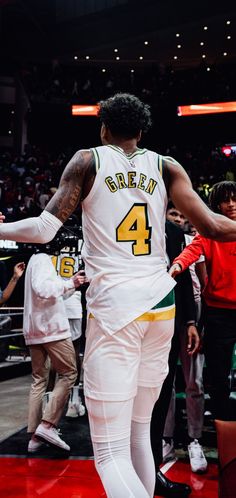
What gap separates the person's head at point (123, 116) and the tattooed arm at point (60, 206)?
0.16 meters

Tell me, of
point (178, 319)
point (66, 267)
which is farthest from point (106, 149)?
point (66, 267)

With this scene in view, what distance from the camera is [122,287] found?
2.03m

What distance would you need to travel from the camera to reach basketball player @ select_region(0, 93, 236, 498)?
6.54 feet

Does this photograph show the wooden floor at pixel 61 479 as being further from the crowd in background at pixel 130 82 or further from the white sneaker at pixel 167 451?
the crowd in background at pixel 130 82

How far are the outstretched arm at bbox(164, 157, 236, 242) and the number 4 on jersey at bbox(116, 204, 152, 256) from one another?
0.15 metres

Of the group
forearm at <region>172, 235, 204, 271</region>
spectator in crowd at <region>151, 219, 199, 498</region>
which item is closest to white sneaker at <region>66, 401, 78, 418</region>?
spectator in crowd at <region>151, 219, 199, 498</region>

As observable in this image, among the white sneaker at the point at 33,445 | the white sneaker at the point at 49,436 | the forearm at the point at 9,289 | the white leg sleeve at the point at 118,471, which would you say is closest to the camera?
the white leg sleeve at the point at 118,471

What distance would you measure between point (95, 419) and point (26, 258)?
26.6 feet

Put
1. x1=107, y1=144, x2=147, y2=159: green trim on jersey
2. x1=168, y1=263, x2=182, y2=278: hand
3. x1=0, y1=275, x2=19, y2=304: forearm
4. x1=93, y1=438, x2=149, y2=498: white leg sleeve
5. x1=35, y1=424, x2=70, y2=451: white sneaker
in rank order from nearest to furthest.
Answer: x1=93, y1=438, x2=149, y2=498: white leg sleeve → x1=107, y1=144, x2=147, y2=159: green trim on jersey → x1=168, y1=263, x2=182, y2=278: hand → x1=35, y1=424, x2=70, y2=451: white sneaker → x1=0, y1=275, x2=19, y2=304: forearm

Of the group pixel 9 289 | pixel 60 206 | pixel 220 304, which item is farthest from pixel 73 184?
pixel 9 289

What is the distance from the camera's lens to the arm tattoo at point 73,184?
82.2 inches

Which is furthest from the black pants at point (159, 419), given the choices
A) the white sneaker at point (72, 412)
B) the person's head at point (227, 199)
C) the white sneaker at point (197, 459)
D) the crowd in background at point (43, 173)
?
the crowd in background at point (43, 173)

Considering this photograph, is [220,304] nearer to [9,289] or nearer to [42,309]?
[42,309]

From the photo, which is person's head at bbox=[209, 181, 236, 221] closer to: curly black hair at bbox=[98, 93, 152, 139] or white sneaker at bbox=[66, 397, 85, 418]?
curly black hair at bbox=[98, 93, 152, 139]
